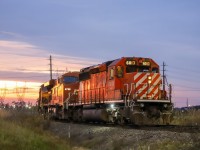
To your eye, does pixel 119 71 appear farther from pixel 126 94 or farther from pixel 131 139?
pixel 131 139

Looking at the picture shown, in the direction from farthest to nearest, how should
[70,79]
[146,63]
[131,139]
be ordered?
[70,79] → [146,63] → [131,139]

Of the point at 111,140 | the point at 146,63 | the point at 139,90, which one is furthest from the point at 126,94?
the point at 111,140

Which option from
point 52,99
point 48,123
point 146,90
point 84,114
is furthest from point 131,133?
point 52,99

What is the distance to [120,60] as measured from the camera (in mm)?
25844

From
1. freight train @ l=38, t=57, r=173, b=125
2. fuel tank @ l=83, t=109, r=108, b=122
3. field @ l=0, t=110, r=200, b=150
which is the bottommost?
field @ l=0, t=110, r=200, b=150

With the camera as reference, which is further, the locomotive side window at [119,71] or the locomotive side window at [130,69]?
the locomotive side window at [130,69]

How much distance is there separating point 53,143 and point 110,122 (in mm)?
7741

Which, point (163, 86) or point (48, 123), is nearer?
point (163, 86)

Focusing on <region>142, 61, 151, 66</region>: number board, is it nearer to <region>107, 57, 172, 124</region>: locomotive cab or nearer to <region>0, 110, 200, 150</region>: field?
<region>107, 57, 172, 124</region>: locomotive cab

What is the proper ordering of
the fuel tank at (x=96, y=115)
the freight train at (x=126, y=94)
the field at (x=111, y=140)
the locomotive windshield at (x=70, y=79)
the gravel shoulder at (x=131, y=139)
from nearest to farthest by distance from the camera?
the gravel shoulder at (x=131, y=139)
the field at (x=111, y=140)
the freight train at (x=126, y=94)
the fuel tank at (x=96, y=115)
the locomotive windshield at (x=70, y=79)

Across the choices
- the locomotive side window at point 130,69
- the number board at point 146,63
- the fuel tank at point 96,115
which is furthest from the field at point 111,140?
the number board at point 146,63

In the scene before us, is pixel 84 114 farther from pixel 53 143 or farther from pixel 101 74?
pixel 53 143

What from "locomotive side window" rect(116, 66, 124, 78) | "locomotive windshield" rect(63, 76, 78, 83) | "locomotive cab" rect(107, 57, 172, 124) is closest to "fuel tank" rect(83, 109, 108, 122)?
"locomotive cab" rect(107, 57, 172, 124)

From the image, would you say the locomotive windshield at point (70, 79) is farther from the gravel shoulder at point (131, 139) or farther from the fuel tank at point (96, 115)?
the gravel shoulder at point (131, 139)
